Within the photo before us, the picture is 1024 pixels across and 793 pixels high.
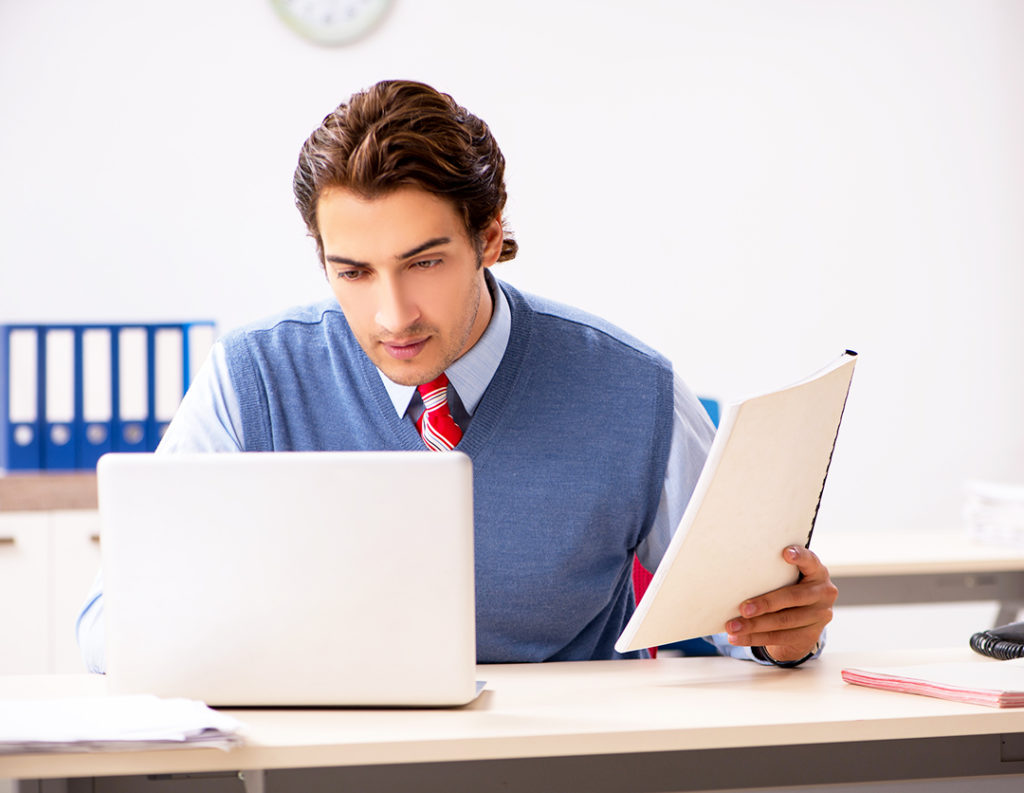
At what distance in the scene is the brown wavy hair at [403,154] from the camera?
4.25 feet

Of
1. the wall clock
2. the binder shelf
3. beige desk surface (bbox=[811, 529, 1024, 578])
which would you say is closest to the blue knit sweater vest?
beige desk surface (bbox=[811, 529, 1024, 578])

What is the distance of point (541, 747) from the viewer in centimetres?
95

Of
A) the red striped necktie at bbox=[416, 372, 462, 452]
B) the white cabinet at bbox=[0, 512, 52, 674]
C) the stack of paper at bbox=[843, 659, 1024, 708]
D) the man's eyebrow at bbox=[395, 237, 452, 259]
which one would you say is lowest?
the white cabinet at bbox=[0, 512, 52, 674]

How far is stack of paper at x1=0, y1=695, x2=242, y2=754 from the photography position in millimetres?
896

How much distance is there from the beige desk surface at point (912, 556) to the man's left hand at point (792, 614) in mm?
1223

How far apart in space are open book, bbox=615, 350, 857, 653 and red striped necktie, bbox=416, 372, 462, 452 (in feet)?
1.41

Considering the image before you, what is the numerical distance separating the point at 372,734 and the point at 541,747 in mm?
142

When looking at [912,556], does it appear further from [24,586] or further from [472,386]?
[24,586]

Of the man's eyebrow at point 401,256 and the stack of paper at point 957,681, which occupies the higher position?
the man's eyebrow at point 401,256

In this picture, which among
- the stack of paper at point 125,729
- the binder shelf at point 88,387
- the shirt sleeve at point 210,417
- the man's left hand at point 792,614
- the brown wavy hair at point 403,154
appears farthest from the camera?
the binder shelf at point 88,387

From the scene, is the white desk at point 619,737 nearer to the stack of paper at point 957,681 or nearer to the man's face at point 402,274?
the stack of paper at point 957,681

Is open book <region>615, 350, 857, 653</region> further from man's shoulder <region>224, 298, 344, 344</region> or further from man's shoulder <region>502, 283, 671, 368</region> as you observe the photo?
man's shoulder <region>224, 298, 344, 344</region>

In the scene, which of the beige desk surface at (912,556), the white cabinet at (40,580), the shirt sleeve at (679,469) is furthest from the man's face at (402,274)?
the white cabinet at (40,580)

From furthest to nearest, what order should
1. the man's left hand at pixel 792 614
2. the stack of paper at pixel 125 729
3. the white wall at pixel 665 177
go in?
the white wall at pixel 665 177, the man's left hand at pixel 792 614, the stack of paper at pixel 125 729
